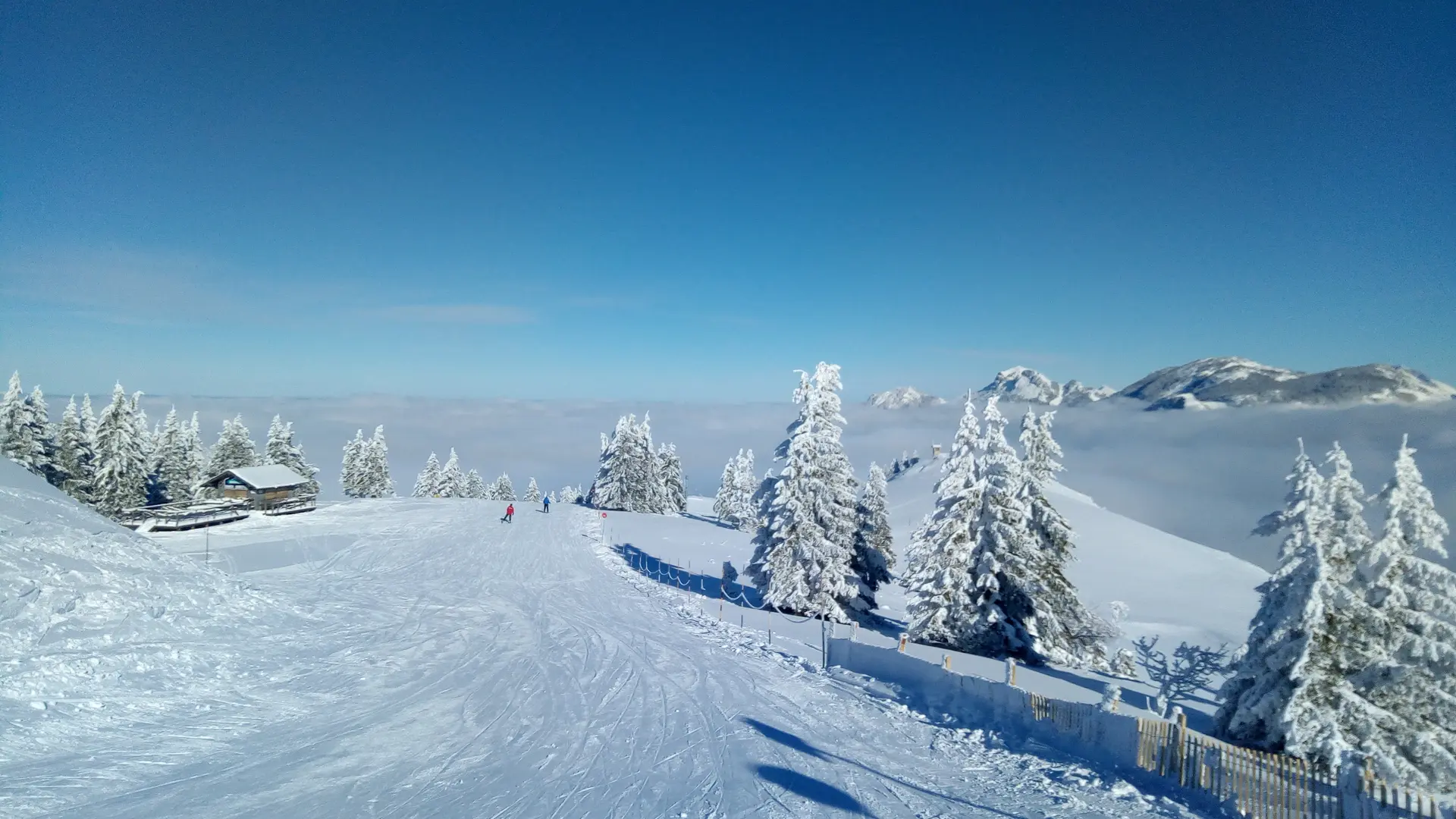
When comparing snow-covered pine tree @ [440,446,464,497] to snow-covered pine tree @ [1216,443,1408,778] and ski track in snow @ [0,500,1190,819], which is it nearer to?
ski track in snow @ [0,500,1190,819]

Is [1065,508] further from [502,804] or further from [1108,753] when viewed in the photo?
[502,804]

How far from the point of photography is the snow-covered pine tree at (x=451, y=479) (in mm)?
80875

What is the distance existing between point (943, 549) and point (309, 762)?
2125 cm

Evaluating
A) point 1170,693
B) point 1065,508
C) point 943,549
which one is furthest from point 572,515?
point 1065,508

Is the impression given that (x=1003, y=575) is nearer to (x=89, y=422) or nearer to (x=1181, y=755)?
(x=1181, y=755)

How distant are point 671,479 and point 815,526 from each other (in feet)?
188

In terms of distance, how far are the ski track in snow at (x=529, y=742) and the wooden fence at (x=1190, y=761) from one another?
962mm

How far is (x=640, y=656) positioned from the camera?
65.2 feet

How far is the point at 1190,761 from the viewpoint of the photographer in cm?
1138

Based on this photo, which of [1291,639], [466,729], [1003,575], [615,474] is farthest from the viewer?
[615,474]

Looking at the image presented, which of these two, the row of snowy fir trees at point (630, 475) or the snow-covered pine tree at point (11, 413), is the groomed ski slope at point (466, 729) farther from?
the row of snowy fir trees at point (630, 475)

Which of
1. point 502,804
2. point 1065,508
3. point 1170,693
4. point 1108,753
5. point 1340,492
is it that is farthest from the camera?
point 1065,508

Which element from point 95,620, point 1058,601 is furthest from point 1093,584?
point 95,620

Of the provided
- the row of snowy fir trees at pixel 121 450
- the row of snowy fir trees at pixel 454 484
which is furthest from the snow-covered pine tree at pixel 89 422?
the row of snowy fir trees at pixel 454 484
